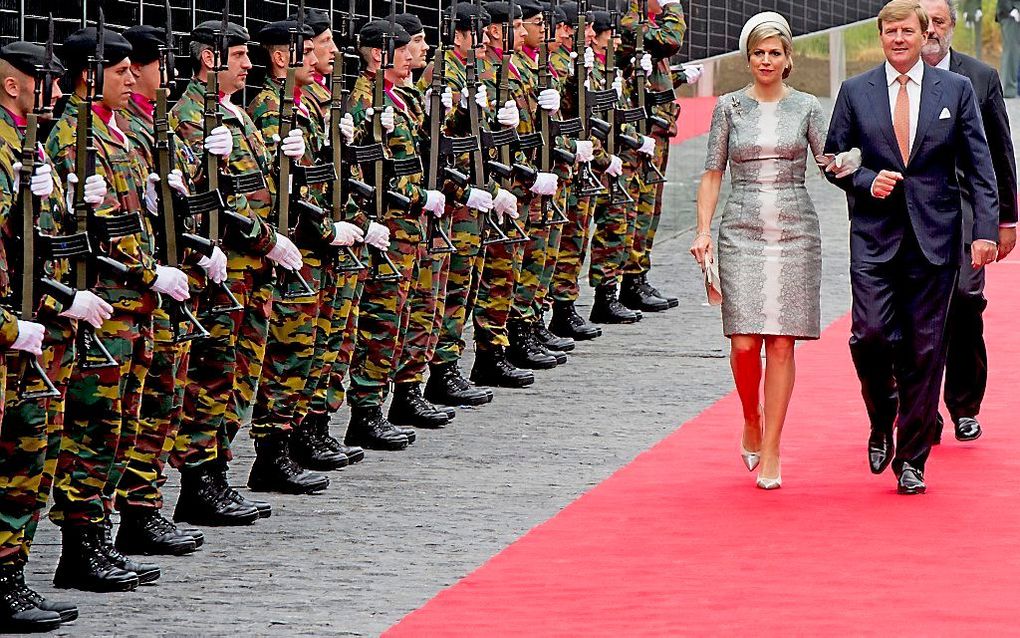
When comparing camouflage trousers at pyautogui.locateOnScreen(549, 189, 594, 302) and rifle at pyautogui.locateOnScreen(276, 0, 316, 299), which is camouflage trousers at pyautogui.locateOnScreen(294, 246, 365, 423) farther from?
camouflage trousers at pyautogui.locateOnScreen(549, 189, 594, 302)

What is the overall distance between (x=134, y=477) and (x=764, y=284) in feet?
8.53

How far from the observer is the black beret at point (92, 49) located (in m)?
6.61

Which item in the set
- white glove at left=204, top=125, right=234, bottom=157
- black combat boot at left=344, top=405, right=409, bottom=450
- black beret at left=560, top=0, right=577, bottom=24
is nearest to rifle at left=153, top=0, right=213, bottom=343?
white glove at left=204, top=125, right=234, bottom=157

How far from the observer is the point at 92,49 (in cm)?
662

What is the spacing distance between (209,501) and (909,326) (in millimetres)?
2737

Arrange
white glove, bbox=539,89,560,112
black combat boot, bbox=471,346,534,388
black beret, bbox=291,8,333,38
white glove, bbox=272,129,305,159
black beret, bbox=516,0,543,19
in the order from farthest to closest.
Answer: black beret, bbox=516,0,543,19 → white glove, bbox=539,89,560,112 → black combat boot, bbox=471,346,534,388 → black beret, bbox=291,8,333,38 → white glove, bbox=272,129,305,159

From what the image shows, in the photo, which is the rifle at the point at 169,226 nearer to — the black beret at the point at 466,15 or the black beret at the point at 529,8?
the black beret at the point at 466,15

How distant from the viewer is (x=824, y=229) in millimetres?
18922

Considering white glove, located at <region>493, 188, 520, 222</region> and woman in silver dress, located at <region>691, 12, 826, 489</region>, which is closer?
woman in silver dress, located at <region>691, 12, 826, 489</region>

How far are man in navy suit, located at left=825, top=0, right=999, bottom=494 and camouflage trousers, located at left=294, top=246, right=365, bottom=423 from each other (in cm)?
201

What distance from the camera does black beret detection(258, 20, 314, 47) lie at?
8.08 meters

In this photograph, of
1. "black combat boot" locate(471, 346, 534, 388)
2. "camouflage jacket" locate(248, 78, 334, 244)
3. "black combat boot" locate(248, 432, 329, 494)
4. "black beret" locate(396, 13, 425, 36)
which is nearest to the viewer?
"camouflage jacket" locate(248, 78, 334, 244)

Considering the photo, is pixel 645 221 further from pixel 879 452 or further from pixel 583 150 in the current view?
pixel 879 452

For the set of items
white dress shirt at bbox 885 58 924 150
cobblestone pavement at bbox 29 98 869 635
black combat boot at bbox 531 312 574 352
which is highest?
white dress shirt at bbox 885 58 924 150
